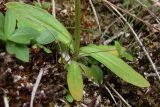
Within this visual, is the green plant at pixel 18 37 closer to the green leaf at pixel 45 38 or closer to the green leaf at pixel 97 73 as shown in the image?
the green leaf at pixel 45 38

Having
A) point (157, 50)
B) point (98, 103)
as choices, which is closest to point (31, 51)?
point (98, 103)

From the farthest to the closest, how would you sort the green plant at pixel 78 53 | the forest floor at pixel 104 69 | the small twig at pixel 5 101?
the green plant at pixel 78 53
the forest floor at pixel 104 69
the small twig at pixel 5 101

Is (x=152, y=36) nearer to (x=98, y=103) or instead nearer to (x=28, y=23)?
(x=98, y=103)

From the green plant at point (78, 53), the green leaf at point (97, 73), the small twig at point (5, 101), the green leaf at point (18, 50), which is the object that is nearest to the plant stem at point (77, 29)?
the green plant at point (78, 53)

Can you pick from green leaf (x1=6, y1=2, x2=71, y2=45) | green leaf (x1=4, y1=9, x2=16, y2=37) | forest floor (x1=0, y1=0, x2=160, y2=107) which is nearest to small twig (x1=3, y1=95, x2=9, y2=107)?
forest floor (x1=0, y1=0, x2=160, y2=107)

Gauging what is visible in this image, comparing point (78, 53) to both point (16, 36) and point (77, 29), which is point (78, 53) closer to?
point (77, 29)

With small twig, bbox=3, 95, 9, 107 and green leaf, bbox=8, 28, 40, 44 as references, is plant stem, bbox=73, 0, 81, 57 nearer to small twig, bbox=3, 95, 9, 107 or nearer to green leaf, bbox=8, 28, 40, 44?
green leaf, bbox=8, 28, 40, 44
